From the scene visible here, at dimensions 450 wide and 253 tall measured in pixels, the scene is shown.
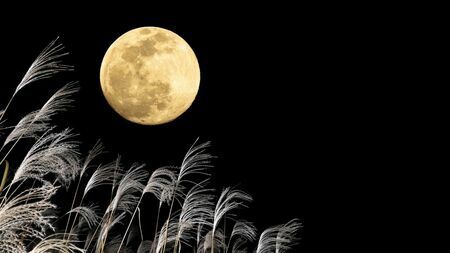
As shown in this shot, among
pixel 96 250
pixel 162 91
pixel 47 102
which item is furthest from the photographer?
pixel 162 91

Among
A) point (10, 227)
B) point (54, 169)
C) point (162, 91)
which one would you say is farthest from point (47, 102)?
point (162, 91)

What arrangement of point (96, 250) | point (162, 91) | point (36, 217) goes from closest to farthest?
1. point (36, 217)
2. point (96, 250)
3. point (162, 91)

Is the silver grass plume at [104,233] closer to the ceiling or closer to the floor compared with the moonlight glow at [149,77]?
closer to the floor

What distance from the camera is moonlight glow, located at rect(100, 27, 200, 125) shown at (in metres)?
13.6

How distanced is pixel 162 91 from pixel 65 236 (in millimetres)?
3946

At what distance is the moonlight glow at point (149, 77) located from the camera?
1356 cm

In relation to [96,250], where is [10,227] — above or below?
below

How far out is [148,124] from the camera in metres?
14.1

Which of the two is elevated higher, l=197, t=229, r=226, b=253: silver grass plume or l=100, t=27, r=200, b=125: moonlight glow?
l=100, t=27, r=200, b=125: moonlight glow

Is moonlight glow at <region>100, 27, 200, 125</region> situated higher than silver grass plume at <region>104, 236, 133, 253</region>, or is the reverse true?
moonlight glow at <region>100, 27, 200, 125</region>

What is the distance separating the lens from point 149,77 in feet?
44.3

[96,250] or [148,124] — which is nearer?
[96,250]

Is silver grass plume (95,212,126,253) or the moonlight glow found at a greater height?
the moonlight glow

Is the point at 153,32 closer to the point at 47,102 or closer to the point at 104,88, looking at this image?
the point at 104,88
